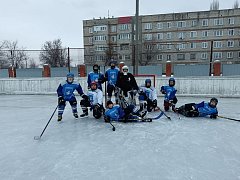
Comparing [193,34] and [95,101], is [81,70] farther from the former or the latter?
[193,34]

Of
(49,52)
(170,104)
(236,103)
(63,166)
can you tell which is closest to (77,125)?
(63,166)

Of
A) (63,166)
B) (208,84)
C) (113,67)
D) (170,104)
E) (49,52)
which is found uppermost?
(49,52)

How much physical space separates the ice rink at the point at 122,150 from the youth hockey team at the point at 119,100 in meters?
0.25

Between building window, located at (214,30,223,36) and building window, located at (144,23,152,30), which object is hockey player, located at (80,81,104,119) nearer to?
building window, located at (144,23,152,30)

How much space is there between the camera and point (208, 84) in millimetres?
7891

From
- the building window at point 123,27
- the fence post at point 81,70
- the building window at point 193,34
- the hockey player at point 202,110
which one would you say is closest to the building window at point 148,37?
the building window at point 123,27

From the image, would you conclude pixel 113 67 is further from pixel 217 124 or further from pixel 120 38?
pixel 120 38

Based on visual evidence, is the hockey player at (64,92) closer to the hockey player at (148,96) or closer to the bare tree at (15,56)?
the hockey player at (148,96)

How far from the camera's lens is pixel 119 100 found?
4.96 m

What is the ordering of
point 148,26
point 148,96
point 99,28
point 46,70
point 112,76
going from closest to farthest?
point 148,96, point 112,76, point 46,70, point 148,26, point 99,28

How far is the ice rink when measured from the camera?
2.33m

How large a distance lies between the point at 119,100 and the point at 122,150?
2096 mm

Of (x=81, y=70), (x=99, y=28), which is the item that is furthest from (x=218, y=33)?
(x=81, y=70)

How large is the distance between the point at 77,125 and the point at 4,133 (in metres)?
1.39
